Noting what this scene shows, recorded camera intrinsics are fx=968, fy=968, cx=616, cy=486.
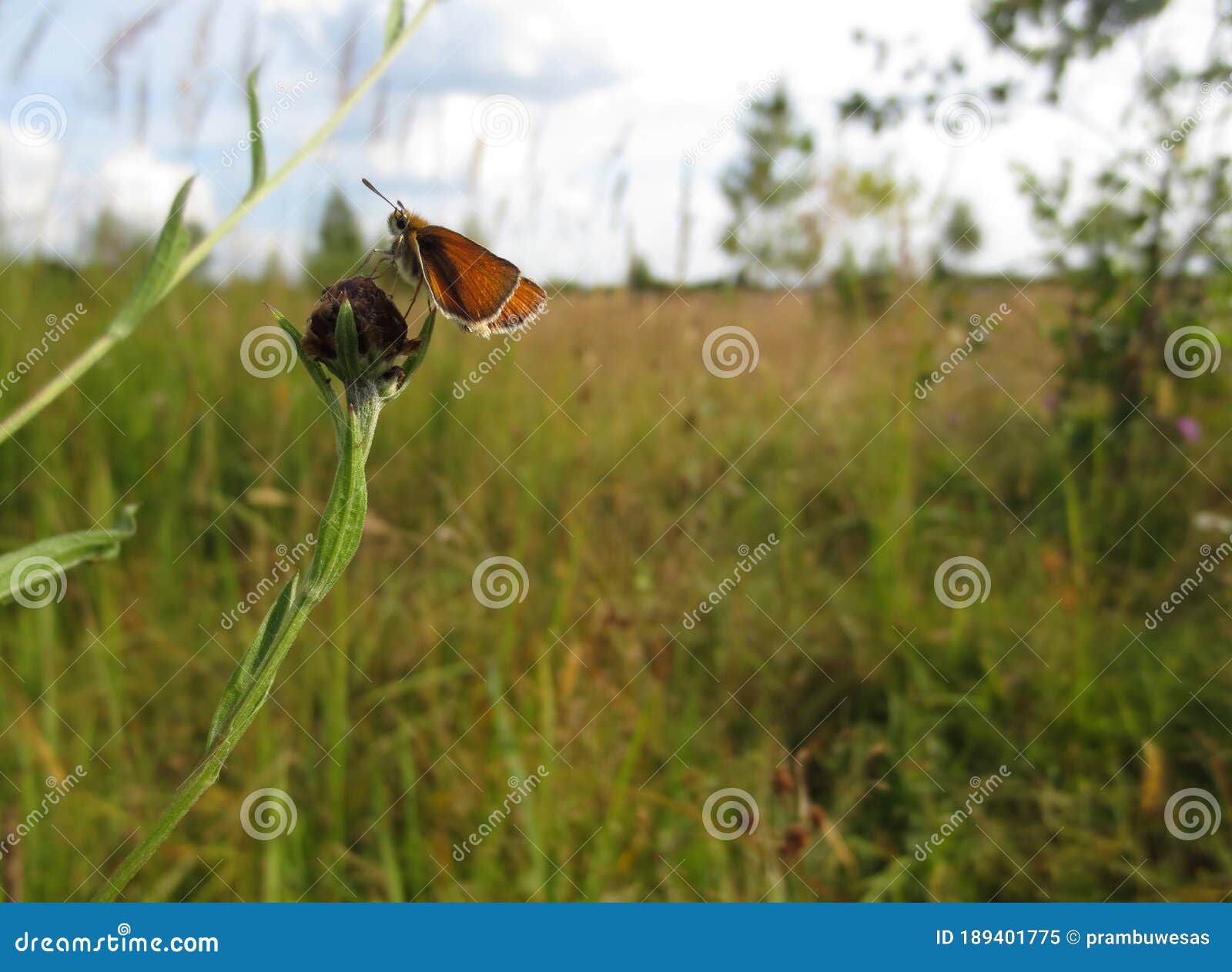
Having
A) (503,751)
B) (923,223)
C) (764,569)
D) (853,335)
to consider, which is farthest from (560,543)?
(853,335)

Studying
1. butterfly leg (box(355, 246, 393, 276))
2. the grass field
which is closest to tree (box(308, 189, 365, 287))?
the grass field

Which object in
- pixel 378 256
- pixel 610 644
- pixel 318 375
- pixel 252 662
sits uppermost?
pixel 378 256

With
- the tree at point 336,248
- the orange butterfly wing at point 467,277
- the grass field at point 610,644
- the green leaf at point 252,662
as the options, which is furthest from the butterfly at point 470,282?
the tree at point 336,248

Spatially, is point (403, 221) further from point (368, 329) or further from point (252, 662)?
point (252, 662)

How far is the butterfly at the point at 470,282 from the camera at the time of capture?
0.74 m

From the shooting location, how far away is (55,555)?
780 millimetres

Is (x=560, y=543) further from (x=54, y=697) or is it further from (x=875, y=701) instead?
(x=54, y=697)

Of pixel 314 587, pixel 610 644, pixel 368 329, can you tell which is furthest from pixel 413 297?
pixel 610 644

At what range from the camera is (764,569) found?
322cm

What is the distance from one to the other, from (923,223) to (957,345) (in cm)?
63

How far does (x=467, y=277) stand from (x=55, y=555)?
1.31 feet

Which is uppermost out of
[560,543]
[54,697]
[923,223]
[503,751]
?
[923,223]

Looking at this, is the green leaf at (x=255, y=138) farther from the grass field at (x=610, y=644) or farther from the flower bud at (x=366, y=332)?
the grass field at (x=610, y=644)

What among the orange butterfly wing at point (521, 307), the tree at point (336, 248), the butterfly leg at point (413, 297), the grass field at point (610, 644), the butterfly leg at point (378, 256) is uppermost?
the tree at point (336, 248)
